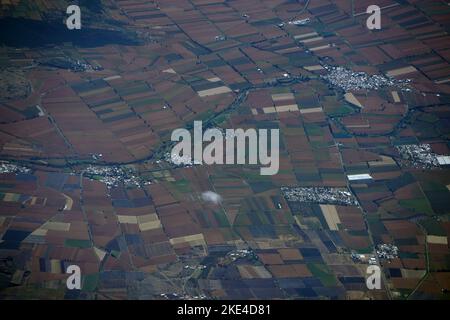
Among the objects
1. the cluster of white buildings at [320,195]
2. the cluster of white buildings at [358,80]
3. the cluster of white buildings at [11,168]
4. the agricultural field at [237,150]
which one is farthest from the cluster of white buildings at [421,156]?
the cluster of white buildings at [11,168]

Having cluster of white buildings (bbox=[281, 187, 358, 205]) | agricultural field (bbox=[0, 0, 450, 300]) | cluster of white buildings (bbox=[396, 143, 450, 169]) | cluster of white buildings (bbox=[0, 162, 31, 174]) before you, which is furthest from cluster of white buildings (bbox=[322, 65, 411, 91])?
cluster of white buildings (bbox=[0, 162, 31, 174])

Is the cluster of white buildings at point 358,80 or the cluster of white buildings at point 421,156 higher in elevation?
the cluster of white buildings at point 358,80

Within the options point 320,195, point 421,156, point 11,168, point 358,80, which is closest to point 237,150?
point 320,195

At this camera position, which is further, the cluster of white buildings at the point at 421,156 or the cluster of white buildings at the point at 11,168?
the cluster of white buildings at the point at 421,156

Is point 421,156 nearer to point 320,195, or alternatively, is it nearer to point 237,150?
point 320,195

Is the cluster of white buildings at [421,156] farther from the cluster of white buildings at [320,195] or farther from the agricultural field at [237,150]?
the cluster of white buildings at [320,195]

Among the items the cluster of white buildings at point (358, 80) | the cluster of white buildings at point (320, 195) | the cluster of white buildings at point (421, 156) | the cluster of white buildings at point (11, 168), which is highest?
the cluster of white buildings at point (358, 80)

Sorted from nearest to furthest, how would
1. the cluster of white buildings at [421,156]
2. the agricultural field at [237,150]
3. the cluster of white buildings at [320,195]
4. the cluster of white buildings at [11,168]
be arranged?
the agricultural field at [237,150] → the cluster of white buildings at [320,195] → the cluster of white buildings at [11,168] → the cluster of white buildings at [421,156]

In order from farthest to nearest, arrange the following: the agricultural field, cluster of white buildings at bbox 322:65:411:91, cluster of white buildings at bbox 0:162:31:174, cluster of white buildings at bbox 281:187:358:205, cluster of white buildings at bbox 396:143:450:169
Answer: cluster of white buildings at bbox 322:65:411:91
cluster of white buildings at bbox 396:143:450:169
cluster of white buildings at bbox 0:162:31:174
cluster of white buildings at bbox 281:187:358:205
the agricultural field

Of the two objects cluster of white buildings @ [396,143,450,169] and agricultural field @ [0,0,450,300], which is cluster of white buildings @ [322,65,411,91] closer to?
agricultural field @ [0,0,450,300]

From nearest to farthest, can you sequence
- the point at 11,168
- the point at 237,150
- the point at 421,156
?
the point at 11,168 < the point at 237,150 < the point at 421,156
